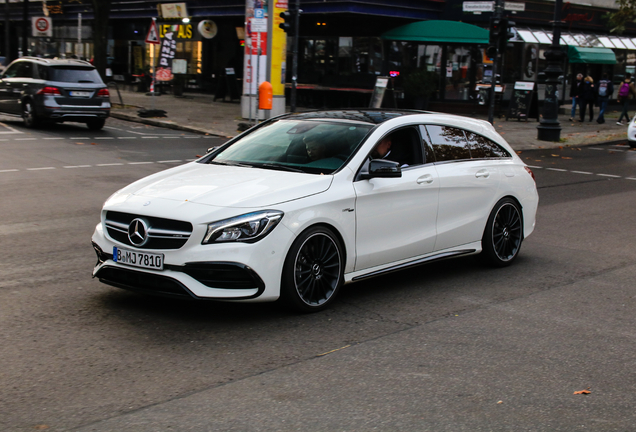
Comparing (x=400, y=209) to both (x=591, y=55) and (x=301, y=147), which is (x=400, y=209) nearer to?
(x=301, y=147)

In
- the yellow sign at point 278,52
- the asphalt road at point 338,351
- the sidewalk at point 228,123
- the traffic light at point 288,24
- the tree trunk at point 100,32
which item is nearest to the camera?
the asphalt road at point 338,351

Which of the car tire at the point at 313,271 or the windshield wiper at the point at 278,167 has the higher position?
the windshield wiper at the point at 278,167

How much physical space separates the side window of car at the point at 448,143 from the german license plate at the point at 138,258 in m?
2.87

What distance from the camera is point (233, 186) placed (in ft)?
18.8

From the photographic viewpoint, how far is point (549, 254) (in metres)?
8.41

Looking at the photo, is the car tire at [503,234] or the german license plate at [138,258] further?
the car tire at [503,234]

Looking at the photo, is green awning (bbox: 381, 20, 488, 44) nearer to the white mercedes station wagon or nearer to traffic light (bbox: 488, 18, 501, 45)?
traffic light (bbox: 488, 18, 501, 45)

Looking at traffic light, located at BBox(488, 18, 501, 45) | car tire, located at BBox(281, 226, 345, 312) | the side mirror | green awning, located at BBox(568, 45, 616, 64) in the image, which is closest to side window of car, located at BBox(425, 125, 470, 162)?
the side mirror

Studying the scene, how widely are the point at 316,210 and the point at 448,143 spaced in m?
2.08

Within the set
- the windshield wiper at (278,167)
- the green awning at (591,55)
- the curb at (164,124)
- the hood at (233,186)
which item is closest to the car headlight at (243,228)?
the hood at (233,186)

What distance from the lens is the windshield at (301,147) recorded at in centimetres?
631

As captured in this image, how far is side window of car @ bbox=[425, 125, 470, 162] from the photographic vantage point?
7082 millimetres

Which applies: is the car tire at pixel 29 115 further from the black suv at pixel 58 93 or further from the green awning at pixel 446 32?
the green awning at pixel 446 32

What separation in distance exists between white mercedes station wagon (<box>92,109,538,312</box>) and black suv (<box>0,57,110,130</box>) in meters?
13.9
